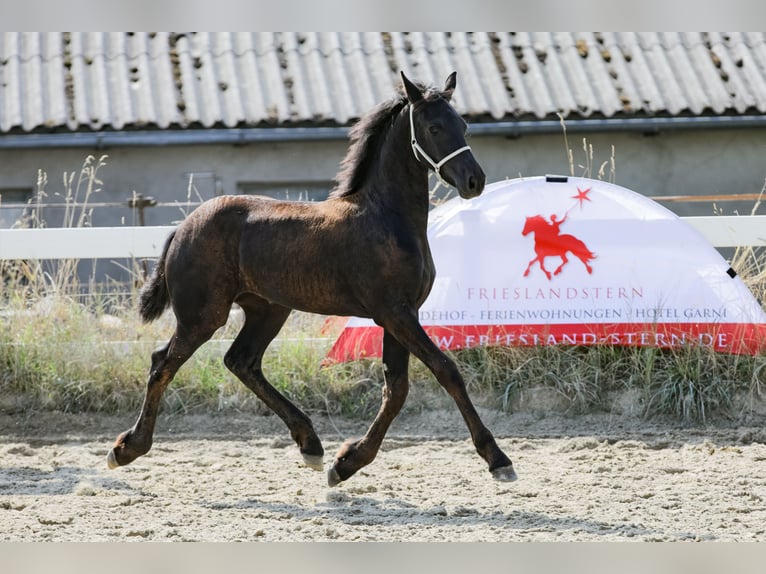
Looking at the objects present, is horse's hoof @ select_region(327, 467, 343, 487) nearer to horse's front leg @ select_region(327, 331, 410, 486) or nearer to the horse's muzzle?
horse's front leg @ select_region(327, 331, 410, 486)

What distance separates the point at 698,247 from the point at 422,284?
127 inches

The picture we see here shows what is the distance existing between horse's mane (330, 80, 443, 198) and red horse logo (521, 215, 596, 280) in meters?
2.45

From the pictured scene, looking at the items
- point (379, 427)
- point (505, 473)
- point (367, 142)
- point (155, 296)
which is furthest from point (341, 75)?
point (505, 473)

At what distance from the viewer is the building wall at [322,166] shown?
11.1 metres

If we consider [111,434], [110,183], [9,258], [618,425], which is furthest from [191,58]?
[618,425]

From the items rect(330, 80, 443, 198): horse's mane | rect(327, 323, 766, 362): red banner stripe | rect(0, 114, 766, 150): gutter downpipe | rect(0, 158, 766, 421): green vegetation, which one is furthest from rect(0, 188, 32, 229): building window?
rect(330, 80, 443, 198): horse's mane

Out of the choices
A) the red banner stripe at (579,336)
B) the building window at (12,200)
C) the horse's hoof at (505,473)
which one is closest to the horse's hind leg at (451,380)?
the horse's hoof at (505,473)

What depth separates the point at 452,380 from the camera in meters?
4.82

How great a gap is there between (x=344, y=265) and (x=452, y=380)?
0.81 m

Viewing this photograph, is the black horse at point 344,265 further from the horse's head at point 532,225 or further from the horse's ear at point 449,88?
the horse's head at point 532,225

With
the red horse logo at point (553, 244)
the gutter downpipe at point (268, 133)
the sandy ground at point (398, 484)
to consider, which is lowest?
the sandy ground at point (398, 484)

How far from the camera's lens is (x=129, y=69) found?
11.9 meters

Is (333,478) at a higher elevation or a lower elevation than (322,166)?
lower

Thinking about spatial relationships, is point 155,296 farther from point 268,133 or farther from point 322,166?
point 322,166
